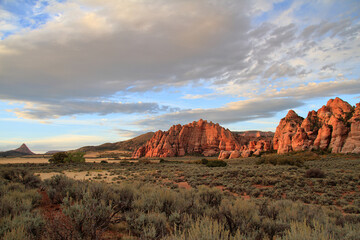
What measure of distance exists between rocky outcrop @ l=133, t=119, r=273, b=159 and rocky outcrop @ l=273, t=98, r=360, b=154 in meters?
28.9

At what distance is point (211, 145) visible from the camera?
98.8 meters

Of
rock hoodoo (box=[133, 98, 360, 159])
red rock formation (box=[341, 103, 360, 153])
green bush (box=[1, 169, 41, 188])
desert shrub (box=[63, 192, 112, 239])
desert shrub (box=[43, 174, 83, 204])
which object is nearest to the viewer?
desert shrub (box=[63, 192, 112, 239])

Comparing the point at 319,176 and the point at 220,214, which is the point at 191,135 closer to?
the point at 319,176

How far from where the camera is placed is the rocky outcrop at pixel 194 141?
9306cm

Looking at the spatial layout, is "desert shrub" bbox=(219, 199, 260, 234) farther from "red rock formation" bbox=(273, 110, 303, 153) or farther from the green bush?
"red rock formation" bbox=(273, 110, 303, 153)

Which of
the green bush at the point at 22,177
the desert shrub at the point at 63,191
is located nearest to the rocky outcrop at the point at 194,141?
the green bush at the point at 22,177

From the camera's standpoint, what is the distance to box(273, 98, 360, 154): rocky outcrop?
46.0m

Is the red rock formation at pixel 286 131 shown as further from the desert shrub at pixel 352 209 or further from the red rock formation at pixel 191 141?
the desert shrub at pixel 352 209

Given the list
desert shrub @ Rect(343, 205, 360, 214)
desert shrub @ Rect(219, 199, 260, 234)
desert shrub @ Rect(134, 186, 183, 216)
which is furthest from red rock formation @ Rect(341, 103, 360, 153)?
desert shrub @ Rect(134, 186, 183, 216)

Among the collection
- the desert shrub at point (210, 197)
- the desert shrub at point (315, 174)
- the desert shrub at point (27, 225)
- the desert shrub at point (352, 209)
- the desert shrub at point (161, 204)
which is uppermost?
the desert shrub at point (27, 225)

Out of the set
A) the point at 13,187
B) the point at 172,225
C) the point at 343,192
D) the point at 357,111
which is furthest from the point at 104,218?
the point at 357,111

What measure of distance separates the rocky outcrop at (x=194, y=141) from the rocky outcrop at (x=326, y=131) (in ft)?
95.0

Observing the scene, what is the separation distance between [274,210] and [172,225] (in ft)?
11.4

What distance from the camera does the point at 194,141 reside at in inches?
4006
